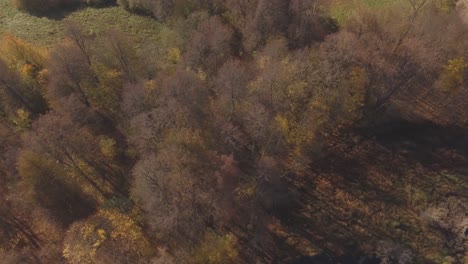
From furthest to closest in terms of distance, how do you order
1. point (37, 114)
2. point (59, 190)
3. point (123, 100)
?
point (37, 114), point (123, 100), point (59, 190)

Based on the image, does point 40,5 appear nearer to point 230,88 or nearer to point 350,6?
point 230,88

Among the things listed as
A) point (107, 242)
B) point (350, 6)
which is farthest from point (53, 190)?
point (350, 6)

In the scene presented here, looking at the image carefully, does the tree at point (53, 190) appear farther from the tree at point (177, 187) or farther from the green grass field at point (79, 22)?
the green grass field at point (79, 22)

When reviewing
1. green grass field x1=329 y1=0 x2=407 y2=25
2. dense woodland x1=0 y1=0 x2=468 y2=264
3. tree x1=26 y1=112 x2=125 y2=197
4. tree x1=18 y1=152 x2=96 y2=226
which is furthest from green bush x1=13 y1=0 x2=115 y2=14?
green grass field x1=329 y1=0 x2=407 y2=25

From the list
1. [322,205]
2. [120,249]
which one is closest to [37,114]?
[120,249]

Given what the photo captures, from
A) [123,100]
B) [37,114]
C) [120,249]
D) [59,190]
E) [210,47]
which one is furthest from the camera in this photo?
[210,47]

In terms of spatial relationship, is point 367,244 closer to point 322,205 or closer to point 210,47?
point 322,205

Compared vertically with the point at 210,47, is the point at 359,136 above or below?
below

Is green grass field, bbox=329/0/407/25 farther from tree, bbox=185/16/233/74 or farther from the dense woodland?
tree, bbox=185/16/233/74

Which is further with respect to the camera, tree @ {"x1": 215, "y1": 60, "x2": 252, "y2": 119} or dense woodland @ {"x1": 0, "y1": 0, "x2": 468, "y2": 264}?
tree @ {"x1": 215, "y1": 60, "x2": 252, "y2": 119}
